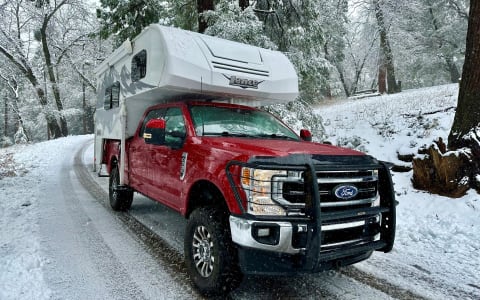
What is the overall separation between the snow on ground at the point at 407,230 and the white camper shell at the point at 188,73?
2.43 m

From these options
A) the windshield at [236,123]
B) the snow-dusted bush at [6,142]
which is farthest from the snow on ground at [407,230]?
the snow-dusted bush at [6,142]

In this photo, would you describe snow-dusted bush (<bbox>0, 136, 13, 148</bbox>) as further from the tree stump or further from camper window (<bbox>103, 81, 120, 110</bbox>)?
the tree stump

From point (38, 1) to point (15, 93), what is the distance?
693 inches

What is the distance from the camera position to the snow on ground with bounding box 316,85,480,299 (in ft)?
12.2

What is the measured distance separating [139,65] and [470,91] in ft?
19.7

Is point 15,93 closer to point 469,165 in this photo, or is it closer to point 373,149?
point 373,149

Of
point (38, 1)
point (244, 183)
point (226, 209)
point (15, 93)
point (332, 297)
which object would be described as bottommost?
point (332, 297)

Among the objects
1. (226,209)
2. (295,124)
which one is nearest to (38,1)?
(295,124)

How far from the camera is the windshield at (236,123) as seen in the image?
428cm

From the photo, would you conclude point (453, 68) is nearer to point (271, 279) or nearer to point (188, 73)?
point (188, 73)

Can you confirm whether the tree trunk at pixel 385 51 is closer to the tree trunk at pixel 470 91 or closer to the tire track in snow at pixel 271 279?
the tree trunk at pixel 470 91

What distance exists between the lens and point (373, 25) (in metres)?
24.7

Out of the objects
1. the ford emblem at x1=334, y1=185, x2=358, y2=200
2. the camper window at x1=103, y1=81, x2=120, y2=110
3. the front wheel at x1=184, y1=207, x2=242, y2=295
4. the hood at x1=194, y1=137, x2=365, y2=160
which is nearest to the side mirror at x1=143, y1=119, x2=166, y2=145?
the hood at x1=194, y1=137, x2=365, y2=160

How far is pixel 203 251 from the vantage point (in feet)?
11.1
